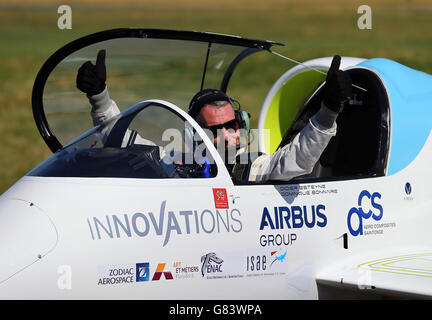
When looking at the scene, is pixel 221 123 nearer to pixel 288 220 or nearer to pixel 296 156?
pixel 296 156

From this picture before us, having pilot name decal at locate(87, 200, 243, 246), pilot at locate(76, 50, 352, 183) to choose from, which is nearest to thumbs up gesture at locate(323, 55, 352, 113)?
pilot at locate(76, 50, 352, 183)

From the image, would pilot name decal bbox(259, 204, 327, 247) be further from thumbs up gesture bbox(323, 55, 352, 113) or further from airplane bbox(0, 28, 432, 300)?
thumbs up gesture bbox(323, 55, 352, 113)

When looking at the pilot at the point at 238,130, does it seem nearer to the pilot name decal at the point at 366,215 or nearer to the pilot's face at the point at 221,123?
the pilot's face at the point at 221,123

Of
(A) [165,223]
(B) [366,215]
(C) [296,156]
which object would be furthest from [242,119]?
(A) [165,223]

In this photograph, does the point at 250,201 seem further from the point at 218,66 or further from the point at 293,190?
the point at 218,66

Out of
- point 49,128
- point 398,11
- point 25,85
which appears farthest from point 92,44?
point 398,11

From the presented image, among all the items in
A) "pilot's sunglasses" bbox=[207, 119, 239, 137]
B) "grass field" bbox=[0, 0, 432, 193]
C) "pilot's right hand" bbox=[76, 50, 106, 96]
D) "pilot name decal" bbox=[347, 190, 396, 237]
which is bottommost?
"pilot name decal" bbox=[347, 190, 396, 237]

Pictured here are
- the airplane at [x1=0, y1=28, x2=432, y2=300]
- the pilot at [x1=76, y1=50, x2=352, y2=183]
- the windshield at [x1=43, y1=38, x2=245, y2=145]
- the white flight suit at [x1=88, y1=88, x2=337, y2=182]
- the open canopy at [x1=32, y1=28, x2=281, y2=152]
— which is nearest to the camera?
Answer: the airplane at [x1=0, y1=28, x2=432, y2=300]

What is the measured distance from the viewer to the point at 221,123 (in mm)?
6039

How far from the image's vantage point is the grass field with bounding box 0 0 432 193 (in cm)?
2100

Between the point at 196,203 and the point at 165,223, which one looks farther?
the point at 196,203

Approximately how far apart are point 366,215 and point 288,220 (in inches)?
33.2

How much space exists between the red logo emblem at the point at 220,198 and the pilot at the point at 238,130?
0.61 feet

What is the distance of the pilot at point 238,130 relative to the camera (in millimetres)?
5523
